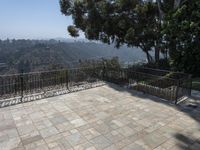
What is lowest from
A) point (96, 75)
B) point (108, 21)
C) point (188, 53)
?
point (96, 75)

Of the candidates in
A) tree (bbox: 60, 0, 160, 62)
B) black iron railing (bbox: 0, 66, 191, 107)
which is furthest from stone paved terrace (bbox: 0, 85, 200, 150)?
tree (bbox: 60, 0, 160, 62)

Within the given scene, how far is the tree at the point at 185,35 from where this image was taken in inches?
323

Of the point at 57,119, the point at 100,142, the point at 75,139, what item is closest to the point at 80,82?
the point at 57,119

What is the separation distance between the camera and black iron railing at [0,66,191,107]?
6.50 metres

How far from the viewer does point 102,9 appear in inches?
417

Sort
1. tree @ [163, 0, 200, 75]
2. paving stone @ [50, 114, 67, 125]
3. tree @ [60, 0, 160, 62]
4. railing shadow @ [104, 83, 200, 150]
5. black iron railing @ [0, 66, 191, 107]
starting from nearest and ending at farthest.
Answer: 1. railing shadow @ [104, 83, 200, 150]
2. paving stone @ [50, 114, 67, 125]
3. black iron railing @ [0, 66, 191, 107]
4. tree @ [163, 0, 200, 75]
5. tree @ [60, 0, 160, 62]

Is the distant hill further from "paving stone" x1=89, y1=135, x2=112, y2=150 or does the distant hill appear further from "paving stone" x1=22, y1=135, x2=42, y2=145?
"paving stone" x1=89, y1=135, x2=112, y2=150

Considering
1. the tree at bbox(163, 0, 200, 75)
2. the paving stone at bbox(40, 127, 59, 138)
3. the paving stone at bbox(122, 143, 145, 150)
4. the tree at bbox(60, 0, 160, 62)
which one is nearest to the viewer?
the paving stone at bbox(122, 143, 145, 150)

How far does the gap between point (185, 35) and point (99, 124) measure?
6116mm

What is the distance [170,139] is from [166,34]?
21.1 ft

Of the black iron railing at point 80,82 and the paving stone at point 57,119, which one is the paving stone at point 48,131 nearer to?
the paving stone at point 57,119

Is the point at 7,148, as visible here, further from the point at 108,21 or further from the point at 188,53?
the point at 108,21

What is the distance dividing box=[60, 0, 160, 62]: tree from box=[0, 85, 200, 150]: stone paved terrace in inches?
215

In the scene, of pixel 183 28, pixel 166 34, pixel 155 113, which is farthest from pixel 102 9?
pixel 155 113
